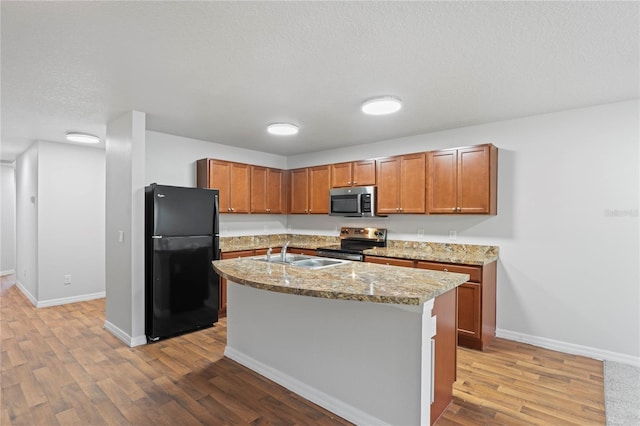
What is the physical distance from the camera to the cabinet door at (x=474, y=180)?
3.63 metres

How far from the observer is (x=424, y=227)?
4.43m

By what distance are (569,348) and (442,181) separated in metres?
2.13

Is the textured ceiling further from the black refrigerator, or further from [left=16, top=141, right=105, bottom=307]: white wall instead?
[left=16, top=141, right=105, bottom=307]: white wall

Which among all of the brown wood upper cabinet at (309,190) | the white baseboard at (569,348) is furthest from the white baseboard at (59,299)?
the white baseboard at (569,348)

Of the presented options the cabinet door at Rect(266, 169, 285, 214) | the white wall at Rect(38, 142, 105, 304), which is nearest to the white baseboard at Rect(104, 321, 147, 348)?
the white wall at Rect(38, 142, 105, 304)

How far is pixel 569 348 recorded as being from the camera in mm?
3316

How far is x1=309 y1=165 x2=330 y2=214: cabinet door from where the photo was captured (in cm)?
523

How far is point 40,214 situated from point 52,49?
12.5ft

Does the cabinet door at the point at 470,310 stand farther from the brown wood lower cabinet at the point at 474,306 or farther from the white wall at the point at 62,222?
the white wall at the point at 62,222

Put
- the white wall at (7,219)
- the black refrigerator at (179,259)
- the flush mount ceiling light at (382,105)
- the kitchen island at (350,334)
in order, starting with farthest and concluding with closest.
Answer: the white wall at (7,219), the black refrigerator at (179,259), the flush mount ceiling light at (382,105), the kitchen island at (350,334)

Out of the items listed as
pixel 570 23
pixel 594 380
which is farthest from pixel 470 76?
pixel 594 380

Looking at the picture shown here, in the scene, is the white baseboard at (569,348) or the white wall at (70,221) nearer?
the white baseboard at (569,348)

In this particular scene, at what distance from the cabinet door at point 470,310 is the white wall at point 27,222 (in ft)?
19.4

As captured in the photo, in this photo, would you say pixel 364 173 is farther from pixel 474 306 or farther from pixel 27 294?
pixel 27 294
